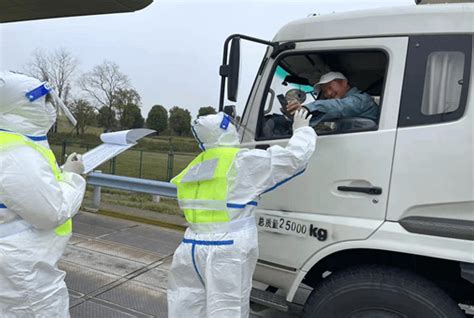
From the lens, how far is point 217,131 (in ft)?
8.05

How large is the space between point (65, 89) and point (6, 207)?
16297mm

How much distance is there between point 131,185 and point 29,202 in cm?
459

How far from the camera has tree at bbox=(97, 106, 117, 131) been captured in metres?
12.0

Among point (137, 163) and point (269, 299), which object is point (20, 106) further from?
point (137, 163)

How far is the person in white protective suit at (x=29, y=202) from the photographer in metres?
1.94

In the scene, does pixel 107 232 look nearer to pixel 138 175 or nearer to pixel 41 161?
pixel 41 161

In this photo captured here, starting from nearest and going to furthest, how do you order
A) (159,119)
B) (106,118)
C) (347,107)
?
(347,107) < (159,119) < (106,118)

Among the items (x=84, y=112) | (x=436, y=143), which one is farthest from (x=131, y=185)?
(x=84, y=112)

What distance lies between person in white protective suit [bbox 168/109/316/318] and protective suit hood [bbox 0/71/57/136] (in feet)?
2.88

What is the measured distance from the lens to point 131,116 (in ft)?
37.3

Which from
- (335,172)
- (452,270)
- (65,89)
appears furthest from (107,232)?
(65,89)

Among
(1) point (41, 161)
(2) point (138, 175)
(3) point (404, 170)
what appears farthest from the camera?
(2) point (138, 175)

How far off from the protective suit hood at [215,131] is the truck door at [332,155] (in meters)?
0.28

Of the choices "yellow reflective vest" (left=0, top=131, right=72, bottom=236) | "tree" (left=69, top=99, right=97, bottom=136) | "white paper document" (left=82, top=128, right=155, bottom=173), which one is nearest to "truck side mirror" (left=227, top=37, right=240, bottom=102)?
"white paper document" (left=82, top=128, right=155, bottom=173)
